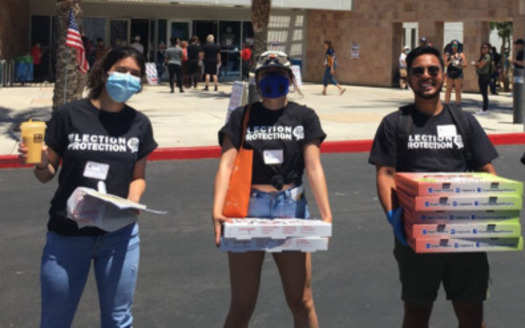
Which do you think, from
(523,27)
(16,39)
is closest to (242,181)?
(523,27)

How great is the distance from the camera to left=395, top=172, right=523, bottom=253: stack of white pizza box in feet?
13.9

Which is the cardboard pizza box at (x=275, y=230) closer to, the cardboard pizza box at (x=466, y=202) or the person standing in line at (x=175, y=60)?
the cardboard pizza box at (x=466, y=202)

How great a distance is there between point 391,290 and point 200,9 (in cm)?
2973

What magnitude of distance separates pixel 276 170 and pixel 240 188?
0.74ft

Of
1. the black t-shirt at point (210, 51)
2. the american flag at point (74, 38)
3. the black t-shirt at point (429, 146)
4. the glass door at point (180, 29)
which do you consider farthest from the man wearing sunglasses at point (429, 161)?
the glass door at point (180, 29)

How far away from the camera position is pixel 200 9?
116 feet

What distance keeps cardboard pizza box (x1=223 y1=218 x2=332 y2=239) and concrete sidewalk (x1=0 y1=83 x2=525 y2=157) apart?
10332 mm

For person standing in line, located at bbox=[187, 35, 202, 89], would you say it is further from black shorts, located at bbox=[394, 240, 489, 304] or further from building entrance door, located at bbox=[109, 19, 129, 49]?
black shorts, located at bbox=[394, 240, 489, 304]

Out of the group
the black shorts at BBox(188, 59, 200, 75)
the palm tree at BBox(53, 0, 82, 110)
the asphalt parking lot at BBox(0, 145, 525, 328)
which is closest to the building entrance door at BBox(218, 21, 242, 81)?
the black shorts at BBox(188, 59, 200, 75)

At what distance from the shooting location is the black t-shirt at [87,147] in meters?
4.39

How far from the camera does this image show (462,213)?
430 cm

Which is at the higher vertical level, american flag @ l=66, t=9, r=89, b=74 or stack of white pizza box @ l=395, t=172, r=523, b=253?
american flag @ l=66, t=9, r=89, b=74

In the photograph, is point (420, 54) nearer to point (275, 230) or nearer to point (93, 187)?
point (275, 230)

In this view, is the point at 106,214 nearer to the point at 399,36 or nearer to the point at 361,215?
the point at 361,215
